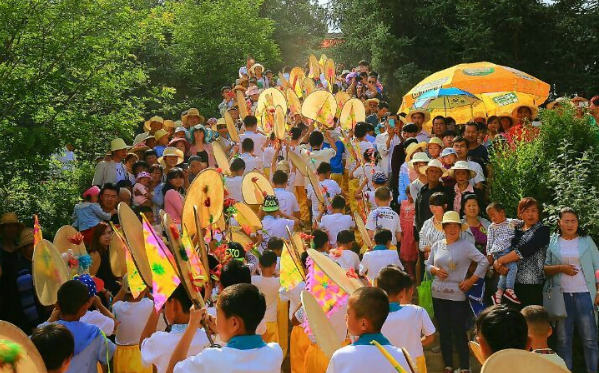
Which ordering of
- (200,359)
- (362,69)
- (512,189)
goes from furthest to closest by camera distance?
(362,69) → (512,189) → (200,359)

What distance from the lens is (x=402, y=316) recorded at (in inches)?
204

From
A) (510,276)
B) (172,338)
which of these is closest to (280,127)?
(510,276)

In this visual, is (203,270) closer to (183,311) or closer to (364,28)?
(183,311)

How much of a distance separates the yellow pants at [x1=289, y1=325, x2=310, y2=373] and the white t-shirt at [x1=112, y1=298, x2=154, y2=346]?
1682 mm

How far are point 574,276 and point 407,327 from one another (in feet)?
9.57

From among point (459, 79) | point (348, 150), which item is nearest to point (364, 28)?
point (459, 79)

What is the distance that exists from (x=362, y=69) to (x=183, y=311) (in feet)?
51.8

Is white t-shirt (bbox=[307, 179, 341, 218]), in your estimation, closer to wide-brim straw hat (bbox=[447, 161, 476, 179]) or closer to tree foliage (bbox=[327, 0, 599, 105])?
wide-brim straw hat (bbox=[447, 161, 476, 179])

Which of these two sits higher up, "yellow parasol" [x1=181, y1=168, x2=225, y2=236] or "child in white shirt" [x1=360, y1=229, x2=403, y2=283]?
"yellow parasol" [x1=181, y1=168, x2=225, y2=236]

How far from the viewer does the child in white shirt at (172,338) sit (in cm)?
398

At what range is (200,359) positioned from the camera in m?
3.50

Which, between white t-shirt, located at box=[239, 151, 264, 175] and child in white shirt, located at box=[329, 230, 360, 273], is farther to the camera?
white t-shirt, located at box=[239, 151, 264, 175]

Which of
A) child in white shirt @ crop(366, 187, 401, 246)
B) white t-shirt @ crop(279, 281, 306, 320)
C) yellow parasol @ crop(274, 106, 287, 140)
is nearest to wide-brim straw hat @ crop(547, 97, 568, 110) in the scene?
child in white shirt @ crop(366, 187, 401, 246)

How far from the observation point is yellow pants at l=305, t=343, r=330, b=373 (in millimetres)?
6512
